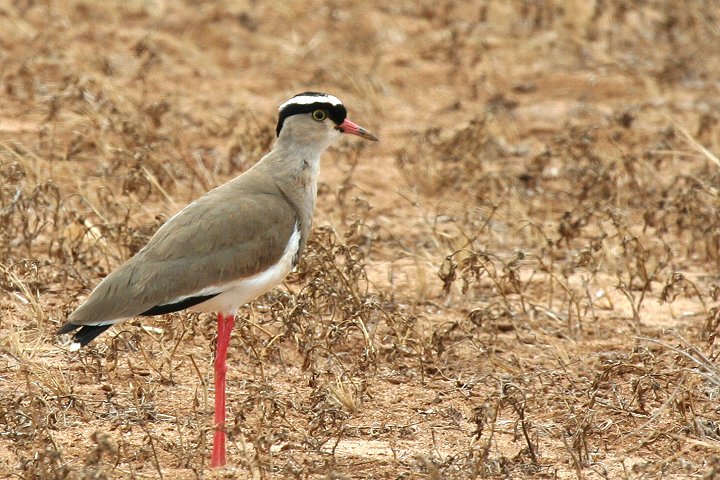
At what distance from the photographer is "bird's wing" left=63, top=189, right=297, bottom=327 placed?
503 cm

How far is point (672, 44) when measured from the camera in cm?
1216

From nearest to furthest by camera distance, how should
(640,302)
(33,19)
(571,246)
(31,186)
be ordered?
(640,302)
(31,186)
(571,246)
(33,19)

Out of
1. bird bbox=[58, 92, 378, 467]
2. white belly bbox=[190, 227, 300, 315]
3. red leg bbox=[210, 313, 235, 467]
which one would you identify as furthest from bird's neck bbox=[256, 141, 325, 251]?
red leg bbox=[210, 313, 235, 467]

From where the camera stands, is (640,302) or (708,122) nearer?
(640,302)

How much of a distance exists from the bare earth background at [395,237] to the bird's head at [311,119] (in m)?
0.71

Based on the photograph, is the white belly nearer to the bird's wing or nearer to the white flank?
the bird's wing

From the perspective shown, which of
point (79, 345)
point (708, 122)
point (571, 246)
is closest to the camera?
point (79, 345)

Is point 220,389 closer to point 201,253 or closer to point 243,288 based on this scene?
point 243,288

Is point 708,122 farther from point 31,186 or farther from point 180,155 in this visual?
point 31,186

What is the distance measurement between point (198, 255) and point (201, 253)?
0.02 meters

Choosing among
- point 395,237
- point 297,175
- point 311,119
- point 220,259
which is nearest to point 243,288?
point 220,259

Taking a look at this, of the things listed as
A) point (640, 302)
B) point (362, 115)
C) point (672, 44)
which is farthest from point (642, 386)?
point (672, 44)

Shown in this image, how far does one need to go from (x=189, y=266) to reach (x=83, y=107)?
Result: 165 inches

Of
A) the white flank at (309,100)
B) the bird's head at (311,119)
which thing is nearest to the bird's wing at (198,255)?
the bird's head at (311,119)
